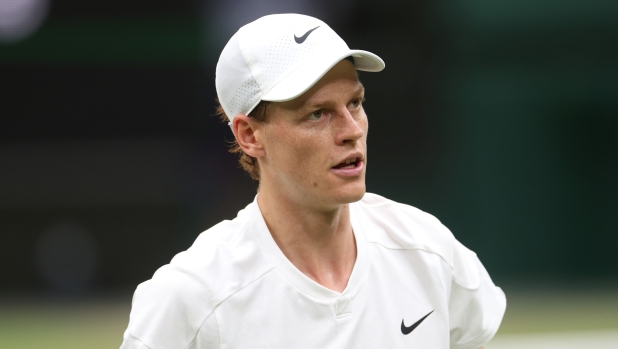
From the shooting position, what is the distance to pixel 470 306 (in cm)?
224

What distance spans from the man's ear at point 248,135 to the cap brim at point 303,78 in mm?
117

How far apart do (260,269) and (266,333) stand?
174 mm

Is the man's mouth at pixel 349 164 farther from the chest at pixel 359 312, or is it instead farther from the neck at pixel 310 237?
the chest at pixel 359 312

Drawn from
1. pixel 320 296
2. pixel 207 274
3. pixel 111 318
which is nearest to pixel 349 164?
pixel 320 296

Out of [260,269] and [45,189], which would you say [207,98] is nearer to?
[45,189]

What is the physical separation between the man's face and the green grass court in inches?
129

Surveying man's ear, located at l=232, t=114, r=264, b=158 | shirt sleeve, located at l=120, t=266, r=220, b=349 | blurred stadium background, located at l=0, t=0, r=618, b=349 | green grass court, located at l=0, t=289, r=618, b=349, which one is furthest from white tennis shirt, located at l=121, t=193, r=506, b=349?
blurred stadium background, located at l=0, t=0, r=618, b=349

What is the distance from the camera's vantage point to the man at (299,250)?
6.31 feet

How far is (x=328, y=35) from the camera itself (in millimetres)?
2068

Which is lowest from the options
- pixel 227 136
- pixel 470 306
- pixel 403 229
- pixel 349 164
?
pixel 470 306

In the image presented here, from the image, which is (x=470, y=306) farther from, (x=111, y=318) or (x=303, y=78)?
(x=111, y=318)

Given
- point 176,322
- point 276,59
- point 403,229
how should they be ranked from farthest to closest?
point 403,229
point 276,59
point 176,322

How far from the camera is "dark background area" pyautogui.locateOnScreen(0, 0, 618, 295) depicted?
5207 mm

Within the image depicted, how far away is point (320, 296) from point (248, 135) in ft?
1.63
